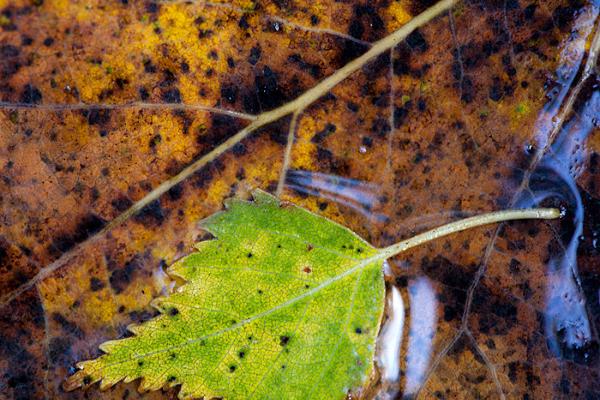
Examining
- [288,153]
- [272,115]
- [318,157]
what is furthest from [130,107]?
[318,157]

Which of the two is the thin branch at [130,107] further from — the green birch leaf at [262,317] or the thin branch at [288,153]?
the green birch leaf at [262,317]

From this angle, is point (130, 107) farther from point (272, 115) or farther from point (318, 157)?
point (318, 157)

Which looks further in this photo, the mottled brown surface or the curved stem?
the curved stem

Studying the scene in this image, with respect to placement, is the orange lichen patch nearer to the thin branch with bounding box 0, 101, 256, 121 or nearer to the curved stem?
the thin branch with bounding box 0, 101, 256, 121

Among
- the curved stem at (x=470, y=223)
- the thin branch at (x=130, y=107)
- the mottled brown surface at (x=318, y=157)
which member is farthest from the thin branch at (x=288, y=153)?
the curved stem at (x=470, y=223)

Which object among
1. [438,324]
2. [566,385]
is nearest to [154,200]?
[438,324]

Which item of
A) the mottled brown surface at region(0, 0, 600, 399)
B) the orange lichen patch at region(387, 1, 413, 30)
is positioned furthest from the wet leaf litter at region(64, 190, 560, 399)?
the orange lichen patch at region(387, 1, 413, 30)
